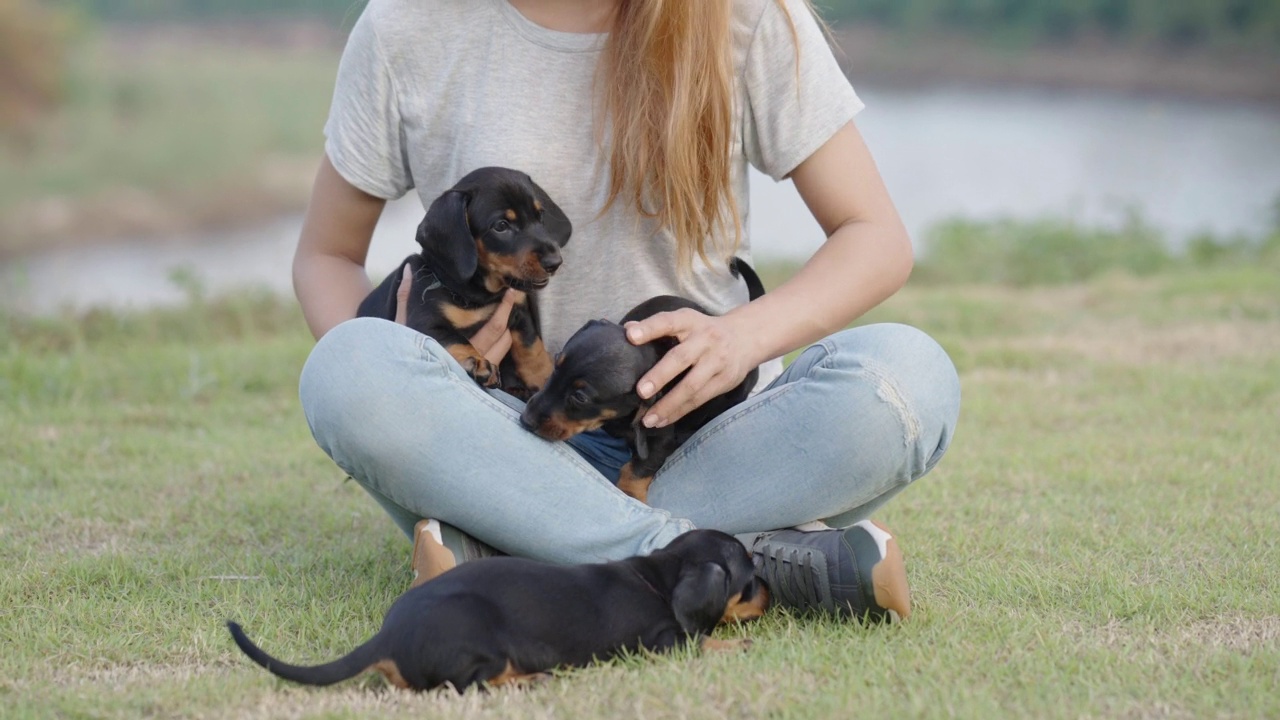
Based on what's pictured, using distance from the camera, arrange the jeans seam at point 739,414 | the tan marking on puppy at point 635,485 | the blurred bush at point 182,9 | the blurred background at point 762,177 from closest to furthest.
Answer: the jeans seam at point 739,414 → the tan marking on puppy at point 635,485 → the blurred background at point 762,177 → the blurred bush at point 182,9

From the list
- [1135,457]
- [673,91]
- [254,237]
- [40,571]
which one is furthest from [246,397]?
[254,237]

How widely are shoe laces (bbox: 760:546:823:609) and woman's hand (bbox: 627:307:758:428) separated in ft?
1.03

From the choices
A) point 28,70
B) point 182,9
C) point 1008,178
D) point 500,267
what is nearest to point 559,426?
point 500,267

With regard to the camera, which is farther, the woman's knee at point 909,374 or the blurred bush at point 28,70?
the blurred bush at point 28,70

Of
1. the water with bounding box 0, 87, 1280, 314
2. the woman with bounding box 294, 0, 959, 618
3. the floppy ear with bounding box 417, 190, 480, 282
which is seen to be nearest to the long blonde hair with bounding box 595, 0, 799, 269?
the woman with bounding box 294, 0, 959, 618

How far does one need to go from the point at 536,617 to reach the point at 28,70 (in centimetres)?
1325

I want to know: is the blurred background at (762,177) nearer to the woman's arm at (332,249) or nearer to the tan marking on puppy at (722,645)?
the woman's arm at (332,249)

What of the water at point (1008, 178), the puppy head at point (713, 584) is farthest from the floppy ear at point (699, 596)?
the water at point (1008, 178)

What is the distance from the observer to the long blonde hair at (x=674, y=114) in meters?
2.55

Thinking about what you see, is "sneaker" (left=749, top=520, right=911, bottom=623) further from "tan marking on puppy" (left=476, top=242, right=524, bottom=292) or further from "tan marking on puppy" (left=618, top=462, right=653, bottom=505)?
"tan marking on puppy" (left=476, top=242, right=524, bottom=292)

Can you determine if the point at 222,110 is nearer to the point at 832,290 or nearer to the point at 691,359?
the point at 832,290

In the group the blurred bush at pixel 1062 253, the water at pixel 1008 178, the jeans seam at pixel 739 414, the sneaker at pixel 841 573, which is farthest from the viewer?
the water at pixel 1008 178

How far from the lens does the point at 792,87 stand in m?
2.61

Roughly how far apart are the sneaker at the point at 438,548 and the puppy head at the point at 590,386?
254 millimetres
